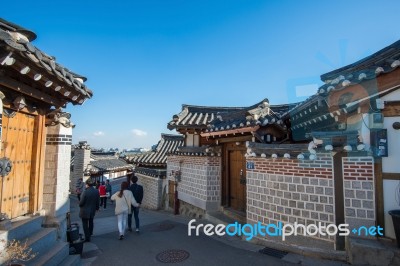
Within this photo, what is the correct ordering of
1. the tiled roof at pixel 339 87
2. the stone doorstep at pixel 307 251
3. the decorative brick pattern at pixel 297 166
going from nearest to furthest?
the tiled roof at pixel 339 87, the stone doorstep at pixel 307 251, the decorative brick pattern at pixel 297 166

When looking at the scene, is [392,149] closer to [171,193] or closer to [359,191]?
[359,191]

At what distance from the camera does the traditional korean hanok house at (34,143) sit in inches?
134

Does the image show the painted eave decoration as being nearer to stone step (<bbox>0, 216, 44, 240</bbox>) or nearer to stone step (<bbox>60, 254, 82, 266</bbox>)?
stone step (<bbox>60, 254, 82, 266</bbox>)

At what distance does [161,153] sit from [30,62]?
1588 cm

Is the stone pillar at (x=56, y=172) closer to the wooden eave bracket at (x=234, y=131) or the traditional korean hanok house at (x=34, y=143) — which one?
the traditional korean hanok house at (x=34, y=143)

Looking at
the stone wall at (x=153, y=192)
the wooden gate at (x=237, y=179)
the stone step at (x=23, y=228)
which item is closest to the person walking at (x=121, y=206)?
the stone step at (x=23, y=228)

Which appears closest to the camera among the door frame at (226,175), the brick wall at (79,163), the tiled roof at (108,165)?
the door frame at (226,175)

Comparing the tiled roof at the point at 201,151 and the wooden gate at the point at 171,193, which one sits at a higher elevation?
the tiled roof at the point at 201,151

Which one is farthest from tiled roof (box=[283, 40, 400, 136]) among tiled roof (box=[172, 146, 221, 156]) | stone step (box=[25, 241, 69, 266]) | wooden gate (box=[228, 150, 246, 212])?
stone step (box=[25, 241, 69, 266])

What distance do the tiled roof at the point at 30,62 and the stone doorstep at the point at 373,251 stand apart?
622 centimetres

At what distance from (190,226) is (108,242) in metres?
2.81

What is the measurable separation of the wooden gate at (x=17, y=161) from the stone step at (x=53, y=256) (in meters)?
0.90

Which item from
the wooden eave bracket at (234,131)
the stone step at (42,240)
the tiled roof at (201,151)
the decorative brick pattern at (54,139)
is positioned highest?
the wooden eave bracket at (234,131)
